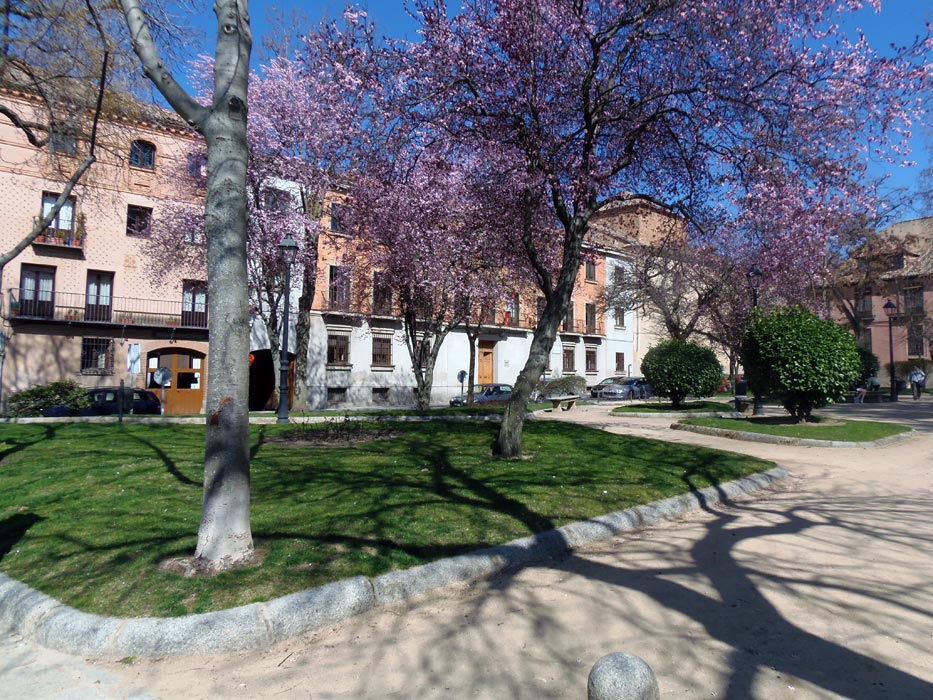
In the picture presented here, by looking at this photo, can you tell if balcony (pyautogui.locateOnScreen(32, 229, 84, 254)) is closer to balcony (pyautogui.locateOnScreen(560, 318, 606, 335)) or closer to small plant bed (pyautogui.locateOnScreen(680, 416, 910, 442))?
small plant bed (pyautogui.locateOnScreen(680, 416, 910, 442))

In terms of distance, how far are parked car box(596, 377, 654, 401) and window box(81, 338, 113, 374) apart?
25803mm

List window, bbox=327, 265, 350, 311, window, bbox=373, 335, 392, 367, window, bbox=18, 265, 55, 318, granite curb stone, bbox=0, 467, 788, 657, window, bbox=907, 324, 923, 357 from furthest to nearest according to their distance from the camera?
window, bbox=907, 324, 923, 357, window, bbox=373, 335, 392, 367, window, bbox=18, 265, 55, 318, window, bbox=327, 265, 350, 311, granite curb stone, bbox=0, 467, 788, 657

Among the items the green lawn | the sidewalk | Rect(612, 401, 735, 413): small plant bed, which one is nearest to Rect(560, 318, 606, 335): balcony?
Rect(612, 401, 735, 413): small plant bed

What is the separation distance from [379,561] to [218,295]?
2.30m

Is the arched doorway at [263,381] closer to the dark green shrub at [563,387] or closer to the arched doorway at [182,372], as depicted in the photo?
the arched doorway at [182,372]

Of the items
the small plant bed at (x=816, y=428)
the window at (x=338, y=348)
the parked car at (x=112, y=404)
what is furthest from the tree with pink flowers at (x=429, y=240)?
the window at (x=338, y=348)

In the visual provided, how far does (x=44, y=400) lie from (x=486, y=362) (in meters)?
23.9

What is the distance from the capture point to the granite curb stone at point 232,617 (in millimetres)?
3465

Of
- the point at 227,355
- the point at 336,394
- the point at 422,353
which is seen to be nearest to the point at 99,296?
the point at 336,394

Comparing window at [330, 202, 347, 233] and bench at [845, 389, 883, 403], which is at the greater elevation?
window at [330, 202, 347, 233]

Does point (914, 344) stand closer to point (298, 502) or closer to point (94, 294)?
point (94, 294)

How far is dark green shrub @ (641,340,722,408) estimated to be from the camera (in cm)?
1967

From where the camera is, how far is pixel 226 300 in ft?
15.0

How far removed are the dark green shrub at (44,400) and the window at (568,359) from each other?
97.1ft
